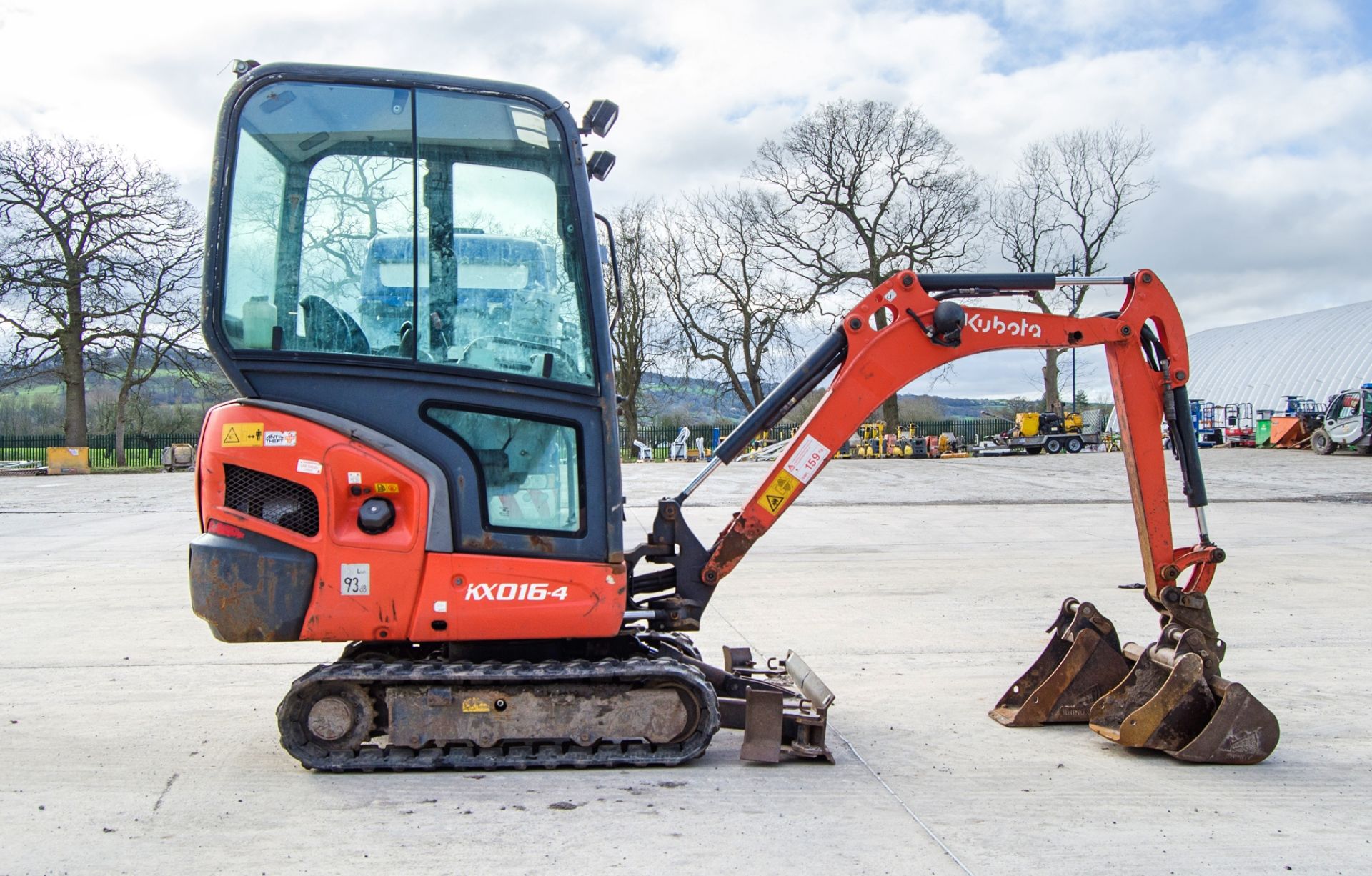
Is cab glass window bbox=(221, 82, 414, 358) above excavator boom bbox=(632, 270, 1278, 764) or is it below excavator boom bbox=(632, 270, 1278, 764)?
above

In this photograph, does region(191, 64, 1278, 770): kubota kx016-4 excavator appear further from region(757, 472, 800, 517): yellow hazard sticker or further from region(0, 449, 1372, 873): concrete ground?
region(757, 472, 800, 517): yellow hazard sticker

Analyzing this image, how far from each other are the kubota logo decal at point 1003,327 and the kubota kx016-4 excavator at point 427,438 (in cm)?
202

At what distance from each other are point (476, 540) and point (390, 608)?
0.47 meters

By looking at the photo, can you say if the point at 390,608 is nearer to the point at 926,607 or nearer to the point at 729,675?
the point at 729,675

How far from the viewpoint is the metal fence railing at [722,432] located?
1949 inches

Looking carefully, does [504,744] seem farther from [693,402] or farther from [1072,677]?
[693,402]

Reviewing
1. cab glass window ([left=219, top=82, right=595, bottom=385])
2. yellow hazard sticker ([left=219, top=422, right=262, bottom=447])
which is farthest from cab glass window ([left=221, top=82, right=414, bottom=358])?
yellow hazard sticker ([left=219, top=422, right=262, bottom=447])

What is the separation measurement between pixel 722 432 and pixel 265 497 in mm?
46803

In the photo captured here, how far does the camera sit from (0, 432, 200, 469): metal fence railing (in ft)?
146

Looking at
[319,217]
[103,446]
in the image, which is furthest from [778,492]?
[103,446]

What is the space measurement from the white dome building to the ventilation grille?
54.3 meters

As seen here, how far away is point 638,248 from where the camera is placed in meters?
48.2

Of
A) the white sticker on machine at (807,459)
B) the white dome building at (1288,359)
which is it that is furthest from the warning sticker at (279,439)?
the white dome building at (1288,359)

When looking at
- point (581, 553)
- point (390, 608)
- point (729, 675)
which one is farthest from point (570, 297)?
point (729, 675)
